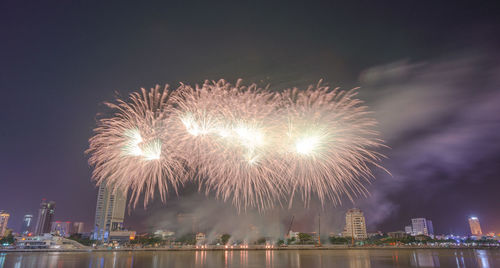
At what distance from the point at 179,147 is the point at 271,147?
7540 millimetres

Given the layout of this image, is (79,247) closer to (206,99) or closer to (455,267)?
(206,99)

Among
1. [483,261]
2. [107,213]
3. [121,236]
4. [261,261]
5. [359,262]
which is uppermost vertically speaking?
[107,213]

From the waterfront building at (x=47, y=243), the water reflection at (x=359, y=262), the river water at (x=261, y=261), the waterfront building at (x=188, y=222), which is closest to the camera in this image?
the water reflection at (x=359, y=262)

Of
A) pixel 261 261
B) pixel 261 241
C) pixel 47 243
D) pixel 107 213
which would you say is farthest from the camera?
pixel 107 213

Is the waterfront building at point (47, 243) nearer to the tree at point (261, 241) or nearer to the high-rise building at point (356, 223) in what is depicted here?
the tree at point (261, 241)

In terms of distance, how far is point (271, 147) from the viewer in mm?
22156

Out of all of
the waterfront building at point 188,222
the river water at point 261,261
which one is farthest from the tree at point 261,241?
the river water at point 261,261

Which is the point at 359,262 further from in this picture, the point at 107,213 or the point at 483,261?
the point at 107,213

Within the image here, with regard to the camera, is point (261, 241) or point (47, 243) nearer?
point (47, 243)

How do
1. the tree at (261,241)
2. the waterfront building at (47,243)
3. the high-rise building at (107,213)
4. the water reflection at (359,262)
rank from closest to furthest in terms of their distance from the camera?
1. the water reflection at (359,262)
2. the waterfront building at (47,243)
3. the tree at (261,241)
4. the high-rise building at (107,213)

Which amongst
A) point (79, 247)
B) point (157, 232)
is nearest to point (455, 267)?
point (79, 247)

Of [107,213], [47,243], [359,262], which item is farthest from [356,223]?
[47,243]

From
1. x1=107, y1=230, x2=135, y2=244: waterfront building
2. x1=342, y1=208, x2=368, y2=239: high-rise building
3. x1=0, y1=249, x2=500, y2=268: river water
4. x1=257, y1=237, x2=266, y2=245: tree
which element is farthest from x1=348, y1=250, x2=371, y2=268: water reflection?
x1=342, y1=208, x2=368, y2=239: high-rise building

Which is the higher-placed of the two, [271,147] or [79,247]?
[271,147]
